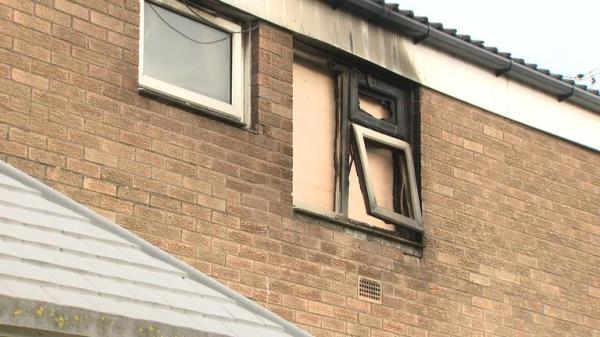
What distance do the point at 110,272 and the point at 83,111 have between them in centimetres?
229

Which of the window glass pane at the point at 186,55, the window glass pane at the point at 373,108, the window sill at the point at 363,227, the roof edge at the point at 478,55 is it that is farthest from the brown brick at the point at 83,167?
the window glass pane at the point at 373,108

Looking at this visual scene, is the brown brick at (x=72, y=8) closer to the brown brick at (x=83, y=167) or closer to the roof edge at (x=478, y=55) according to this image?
the brown brick at (x=83, y=167)

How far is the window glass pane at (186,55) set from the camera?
10062 mm

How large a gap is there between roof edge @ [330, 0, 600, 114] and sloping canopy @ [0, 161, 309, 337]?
3.80 metres

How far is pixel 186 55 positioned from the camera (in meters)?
10.3

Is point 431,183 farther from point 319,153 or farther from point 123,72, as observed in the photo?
point 123,72

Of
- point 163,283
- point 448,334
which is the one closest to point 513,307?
point 448,334

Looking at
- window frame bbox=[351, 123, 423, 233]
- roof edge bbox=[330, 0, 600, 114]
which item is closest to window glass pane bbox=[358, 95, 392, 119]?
window frame bbox=[351, 123, 423, 233]

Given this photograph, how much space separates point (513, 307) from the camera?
12047mm

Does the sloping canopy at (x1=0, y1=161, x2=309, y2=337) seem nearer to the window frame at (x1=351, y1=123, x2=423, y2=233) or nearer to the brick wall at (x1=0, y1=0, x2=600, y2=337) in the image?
the brick wall at (x1=0, y1=0, x2=600, y2=337)

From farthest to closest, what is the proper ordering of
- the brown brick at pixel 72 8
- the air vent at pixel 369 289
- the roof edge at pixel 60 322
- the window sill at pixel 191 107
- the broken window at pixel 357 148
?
the broken window at pixel 357 148 < the air vent at pixel 369 289 < the window sill at pixel 191 107 < the brown brick at pixel 72 8 < the roof edge at pixel 60 322

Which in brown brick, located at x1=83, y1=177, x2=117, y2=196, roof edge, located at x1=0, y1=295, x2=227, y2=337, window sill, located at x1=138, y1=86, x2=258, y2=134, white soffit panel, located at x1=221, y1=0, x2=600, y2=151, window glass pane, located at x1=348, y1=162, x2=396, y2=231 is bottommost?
roof edge, located at x1=0, y1=295, x2=227, y2=337

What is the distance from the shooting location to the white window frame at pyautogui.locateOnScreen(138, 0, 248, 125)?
9.90 m

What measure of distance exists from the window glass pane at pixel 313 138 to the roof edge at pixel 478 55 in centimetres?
A: 67
